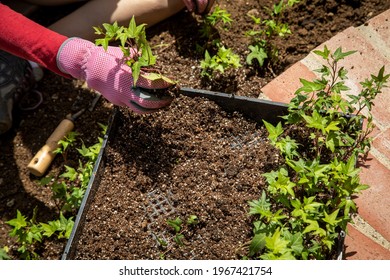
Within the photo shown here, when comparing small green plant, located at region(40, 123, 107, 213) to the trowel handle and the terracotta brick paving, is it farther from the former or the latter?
the terracotta brick paving

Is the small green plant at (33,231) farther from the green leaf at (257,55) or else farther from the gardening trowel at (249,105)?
the green leaf at (257,55)

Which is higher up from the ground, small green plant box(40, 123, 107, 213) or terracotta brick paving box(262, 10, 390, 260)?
terracotta brick paving box(262, 10, 390, 260)

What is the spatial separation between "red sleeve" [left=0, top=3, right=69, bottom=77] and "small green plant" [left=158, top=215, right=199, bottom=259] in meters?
0.85

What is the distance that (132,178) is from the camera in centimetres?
202

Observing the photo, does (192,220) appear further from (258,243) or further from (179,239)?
(258,243)

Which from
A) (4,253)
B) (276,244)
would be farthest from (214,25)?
(4,253)

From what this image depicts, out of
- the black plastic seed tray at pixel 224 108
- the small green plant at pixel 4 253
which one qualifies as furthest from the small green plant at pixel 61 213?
the black plastic seed tray at pixel 224 108

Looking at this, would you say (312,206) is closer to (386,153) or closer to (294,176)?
(294,176)

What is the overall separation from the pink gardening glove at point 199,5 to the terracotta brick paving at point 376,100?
19.2 inches

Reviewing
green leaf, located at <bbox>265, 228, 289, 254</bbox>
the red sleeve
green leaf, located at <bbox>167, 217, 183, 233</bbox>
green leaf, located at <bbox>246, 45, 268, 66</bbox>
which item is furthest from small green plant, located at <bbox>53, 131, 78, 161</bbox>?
green leaf, located at <bbox>265, 228, 289, 254</bbox>

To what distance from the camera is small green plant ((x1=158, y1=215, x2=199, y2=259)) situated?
1.86m

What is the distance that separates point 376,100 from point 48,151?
158 cm

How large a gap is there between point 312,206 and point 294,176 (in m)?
0.29

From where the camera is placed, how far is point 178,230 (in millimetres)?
1873
